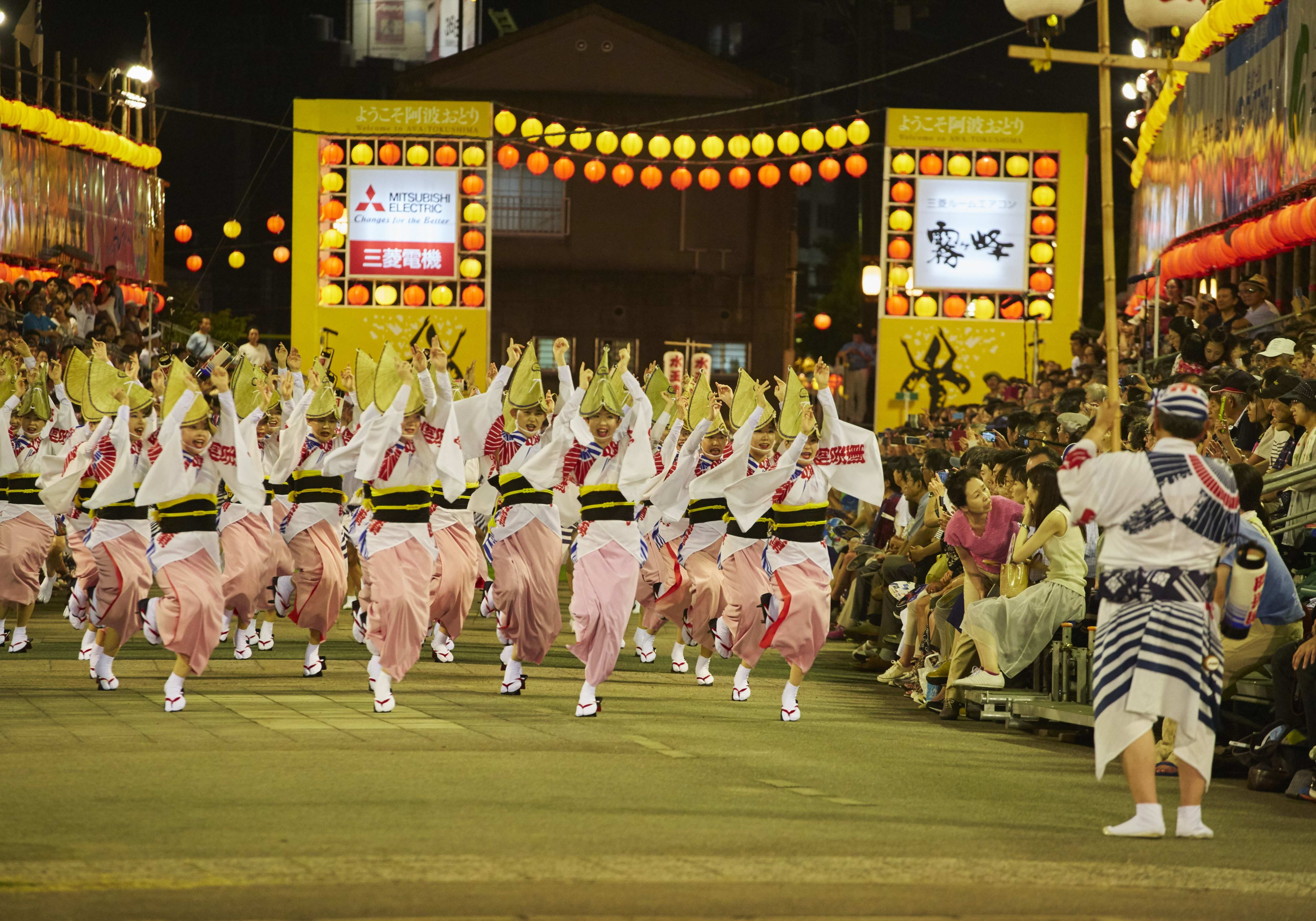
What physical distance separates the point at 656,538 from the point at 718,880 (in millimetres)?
7988

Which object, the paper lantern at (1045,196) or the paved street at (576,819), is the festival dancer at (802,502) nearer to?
the paved street at (576,819)

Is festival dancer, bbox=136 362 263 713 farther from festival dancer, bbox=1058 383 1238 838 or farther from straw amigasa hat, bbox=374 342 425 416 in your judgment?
festival dancer, bbox=1058 383 1238 838

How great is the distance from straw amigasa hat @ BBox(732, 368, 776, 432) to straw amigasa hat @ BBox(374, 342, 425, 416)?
2138mm

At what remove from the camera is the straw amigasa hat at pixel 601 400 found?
10664 millimetres

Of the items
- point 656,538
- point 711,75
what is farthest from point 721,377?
point 656,538

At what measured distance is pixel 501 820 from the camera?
641 centimetres

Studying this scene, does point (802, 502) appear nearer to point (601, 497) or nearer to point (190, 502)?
point (601, 497)

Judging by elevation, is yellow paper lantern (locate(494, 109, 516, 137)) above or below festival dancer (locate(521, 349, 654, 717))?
above

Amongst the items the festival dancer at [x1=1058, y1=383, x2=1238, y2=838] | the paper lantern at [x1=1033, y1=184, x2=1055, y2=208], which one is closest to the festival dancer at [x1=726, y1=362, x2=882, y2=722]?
the festival dancer at [x1=1058, y1=383, x2=1238, y2=838]

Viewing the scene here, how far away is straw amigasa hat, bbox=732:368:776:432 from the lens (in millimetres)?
11086

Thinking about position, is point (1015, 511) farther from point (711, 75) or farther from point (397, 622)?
point (711, 75)

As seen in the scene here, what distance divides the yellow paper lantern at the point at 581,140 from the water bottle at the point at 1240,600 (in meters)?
20.8

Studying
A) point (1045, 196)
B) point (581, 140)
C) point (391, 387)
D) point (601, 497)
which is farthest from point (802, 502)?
point (1045, 196)

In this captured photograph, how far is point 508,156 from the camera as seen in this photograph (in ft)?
86.3
